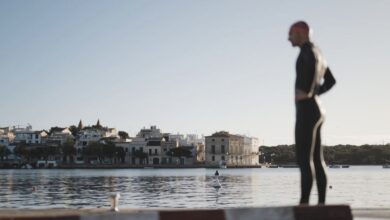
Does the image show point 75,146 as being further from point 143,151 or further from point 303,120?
point 303,120

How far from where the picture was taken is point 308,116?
5621 millimetres

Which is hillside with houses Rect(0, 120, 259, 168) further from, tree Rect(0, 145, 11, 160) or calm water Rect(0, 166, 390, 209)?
calm water Rect(0, 166, 390, 209)

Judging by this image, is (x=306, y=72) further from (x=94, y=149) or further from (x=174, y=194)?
(x=94, y=149)

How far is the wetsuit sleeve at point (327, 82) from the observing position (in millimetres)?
6102

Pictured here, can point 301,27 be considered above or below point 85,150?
below

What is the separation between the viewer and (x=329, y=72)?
20.4 feet

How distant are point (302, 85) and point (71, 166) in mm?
182275

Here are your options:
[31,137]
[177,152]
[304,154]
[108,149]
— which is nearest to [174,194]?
[304,154]

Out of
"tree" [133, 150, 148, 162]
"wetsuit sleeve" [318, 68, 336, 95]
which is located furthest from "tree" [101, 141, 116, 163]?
"wetsuit sleeve" [318, 68, 336, 95]

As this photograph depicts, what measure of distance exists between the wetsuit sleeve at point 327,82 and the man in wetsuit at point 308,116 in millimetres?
186

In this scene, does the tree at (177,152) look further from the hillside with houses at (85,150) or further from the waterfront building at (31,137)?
the waterfront building at (31,137)

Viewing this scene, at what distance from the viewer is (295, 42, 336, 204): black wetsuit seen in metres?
5.61

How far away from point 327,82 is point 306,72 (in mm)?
569

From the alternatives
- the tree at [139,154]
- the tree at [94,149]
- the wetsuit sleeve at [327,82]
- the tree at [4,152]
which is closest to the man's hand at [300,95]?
A: the wetsuit sleeve at [327,82]
